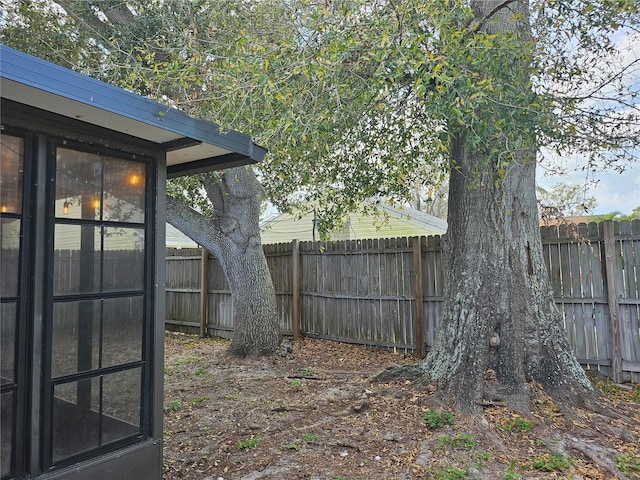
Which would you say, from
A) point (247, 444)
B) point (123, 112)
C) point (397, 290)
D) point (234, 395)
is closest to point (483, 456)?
point (247, 444)

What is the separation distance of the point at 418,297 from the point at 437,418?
2.72 metres

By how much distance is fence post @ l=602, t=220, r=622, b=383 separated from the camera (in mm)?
4695

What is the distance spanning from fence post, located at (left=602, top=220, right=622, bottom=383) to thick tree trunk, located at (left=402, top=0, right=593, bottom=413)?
3.47 feet

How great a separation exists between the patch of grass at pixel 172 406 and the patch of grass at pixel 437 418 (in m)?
2.35

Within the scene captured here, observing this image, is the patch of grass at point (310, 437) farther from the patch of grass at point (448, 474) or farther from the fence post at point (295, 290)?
the fence post at point (295, 290)

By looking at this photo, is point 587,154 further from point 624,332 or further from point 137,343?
point 137,343

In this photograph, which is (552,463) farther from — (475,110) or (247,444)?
(475,110)

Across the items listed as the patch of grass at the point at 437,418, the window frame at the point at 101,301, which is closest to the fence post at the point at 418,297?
the patch of grass at the point at 437,418

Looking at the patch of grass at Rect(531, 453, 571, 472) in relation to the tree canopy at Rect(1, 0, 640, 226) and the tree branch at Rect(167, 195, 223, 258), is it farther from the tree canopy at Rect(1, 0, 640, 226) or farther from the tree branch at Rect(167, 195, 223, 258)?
the tree branch at Rect(167, 195, 223, 258)

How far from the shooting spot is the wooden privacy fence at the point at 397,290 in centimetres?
472

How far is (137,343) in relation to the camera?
2.85 m

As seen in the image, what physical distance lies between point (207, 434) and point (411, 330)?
11.4 ft

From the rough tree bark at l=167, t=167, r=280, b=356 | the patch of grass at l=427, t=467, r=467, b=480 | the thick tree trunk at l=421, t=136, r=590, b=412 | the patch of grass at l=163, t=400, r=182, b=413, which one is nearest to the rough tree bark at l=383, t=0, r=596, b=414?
the thick tree trunk at l=421, t=136, r=590, b=412

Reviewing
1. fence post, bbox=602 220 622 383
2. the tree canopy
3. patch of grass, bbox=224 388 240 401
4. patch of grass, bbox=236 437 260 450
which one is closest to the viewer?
the tree canopy
